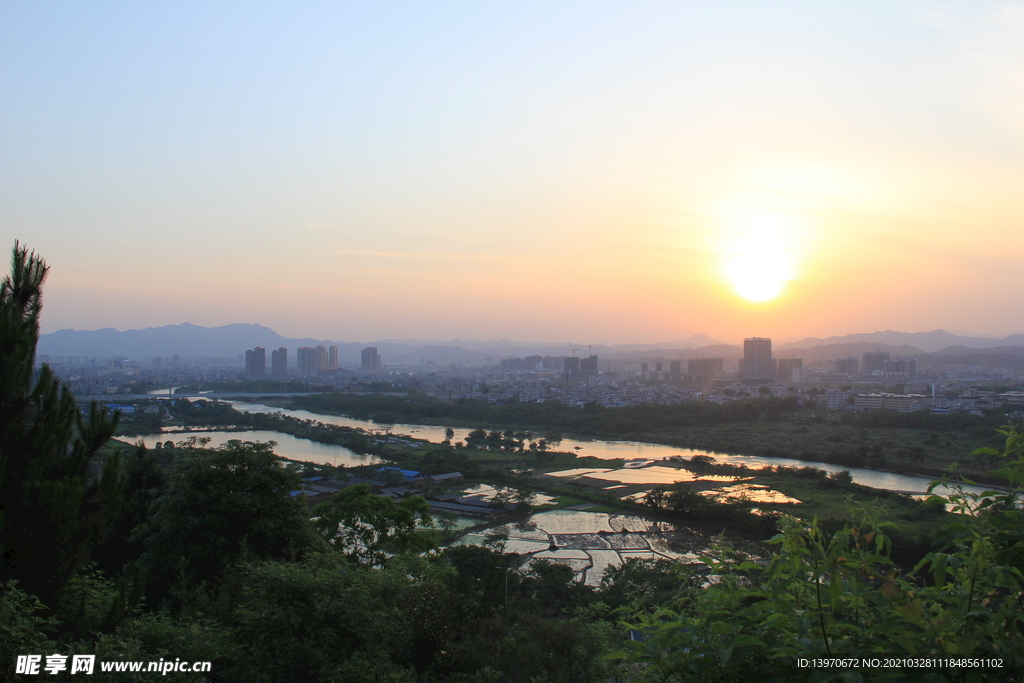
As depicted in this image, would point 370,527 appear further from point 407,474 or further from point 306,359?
point 306,359

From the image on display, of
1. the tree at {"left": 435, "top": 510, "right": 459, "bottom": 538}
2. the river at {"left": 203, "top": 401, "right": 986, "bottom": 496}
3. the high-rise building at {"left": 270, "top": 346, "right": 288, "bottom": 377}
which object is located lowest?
the river at {"left": 203, "top": 401, "right": 986, "bottom": 496}

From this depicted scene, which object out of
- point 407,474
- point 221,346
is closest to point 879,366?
point 407,474

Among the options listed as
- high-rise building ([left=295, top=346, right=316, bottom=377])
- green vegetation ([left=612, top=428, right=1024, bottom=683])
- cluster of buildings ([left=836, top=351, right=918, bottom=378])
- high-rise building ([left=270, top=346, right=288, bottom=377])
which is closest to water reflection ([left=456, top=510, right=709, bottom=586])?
green vegetation ([left=612, top=428, right=1024, bottom=683])

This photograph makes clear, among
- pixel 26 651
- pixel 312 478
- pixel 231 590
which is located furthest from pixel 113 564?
pixel 312 478

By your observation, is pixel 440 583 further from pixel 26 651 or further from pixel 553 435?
pixel 553 435

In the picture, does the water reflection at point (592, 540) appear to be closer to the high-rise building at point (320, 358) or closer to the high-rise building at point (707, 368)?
the high-rise building at point (707, 368)

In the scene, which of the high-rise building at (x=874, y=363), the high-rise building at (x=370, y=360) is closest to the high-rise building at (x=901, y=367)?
the high-rise building at (x=874, y=363)

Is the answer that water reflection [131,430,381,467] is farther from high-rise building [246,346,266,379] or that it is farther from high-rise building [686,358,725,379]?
high-rise building [246,346,266,379]
